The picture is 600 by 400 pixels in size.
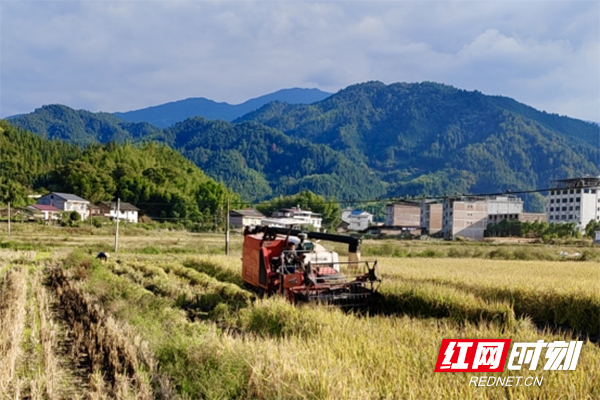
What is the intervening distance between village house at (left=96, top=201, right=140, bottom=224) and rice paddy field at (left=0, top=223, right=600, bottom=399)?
5895cm

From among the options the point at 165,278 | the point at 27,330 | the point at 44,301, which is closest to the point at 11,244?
the point at 165,278

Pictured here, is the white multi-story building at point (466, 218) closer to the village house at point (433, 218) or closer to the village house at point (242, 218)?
the village house at point (433, 218)

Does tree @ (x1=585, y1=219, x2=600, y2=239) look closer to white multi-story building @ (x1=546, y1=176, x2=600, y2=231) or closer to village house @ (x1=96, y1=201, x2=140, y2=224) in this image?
white multi-story building @ (x1=546, y1=176, x2=600, y2=231)

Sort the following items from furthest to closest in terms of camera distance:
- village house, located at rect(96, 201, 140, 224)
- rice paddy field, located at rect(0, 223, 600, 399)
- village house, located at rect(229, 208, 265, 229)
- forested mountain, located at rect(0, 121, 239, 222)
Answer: forested mountain, located at rect(0, 121, 239, 222) → village house, located at rect(96, 201, 140, 224) → village house, located at rect(229, 208, 265, 229) → rice paddy field, located at rect(0, 223, 600, 399)

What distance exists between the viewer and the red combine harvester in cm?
1241

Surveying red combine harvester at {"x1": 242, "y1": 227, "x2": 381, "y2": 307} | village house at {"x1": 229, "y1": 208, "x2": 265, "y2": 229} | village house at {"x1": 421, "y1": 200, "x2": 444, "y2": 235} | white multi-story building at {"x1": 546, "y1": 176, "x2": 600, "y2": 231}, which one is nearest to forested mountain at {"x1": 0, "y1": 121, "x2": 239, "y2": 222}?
village house at {"x1": 229, "y1": 208, "x2": 265, "y2": 229}

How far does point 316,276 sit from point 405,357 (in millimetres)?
6601

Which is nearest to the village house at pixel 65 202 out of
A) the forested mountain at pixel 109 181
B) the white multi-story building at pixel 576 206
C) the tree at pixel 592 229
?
the forested mountain at pixel 109 181

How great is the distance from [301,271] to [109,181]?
77600 mm

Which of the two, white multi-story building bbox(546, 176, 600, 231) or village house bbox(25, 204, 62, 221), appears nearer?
village house bbox(25, 204, 62, 221)

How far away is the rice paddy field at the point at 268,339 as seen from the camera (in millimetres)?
5859

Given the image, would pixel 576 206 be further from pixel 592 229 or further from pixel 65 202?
pixel 65 202

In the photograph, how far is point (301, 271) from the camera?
13.2 metres

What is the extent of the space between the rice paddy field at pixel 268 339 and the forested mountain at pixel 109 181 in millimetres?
62776
